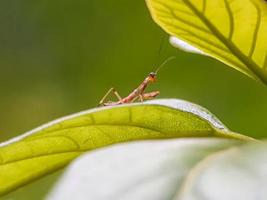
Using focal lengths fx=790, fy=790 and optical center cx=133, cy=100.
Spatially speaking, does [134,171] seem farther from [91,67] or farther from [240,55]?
[91,67]

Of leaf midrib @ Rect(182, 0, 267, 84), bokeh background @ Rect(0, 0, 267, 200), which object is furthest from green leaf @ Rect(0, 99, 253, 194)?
bokeh background @ Rect(0, 0, 267, 200)

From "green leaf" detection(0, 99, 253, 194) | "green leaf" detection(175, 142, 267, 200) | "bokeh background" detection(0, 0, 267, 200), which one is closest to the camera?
"green leaf" detection(175, 142, 267, 200)

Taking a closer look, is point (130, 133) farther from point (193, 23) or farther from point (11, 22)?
point (11, 22)

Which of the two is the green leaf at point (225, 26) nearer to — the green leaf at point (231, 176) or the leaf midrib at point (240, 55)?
the leaf midrib at point (240, 55)

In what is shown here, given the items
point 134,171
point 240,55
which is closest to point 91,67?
point 240,55

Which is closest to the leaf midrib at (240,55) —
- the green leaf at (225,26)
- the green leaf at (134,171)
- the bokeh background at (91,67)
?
the green leaf at (225,26)

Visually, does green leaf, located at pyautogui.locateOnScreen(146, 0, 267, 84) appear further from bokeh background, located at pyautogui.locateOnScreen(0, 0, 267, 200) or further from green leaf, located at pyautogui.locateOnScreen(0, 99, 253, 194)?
bokeh background, located at pyautogui.locateOnScreen(0, 0, 267, 200)
